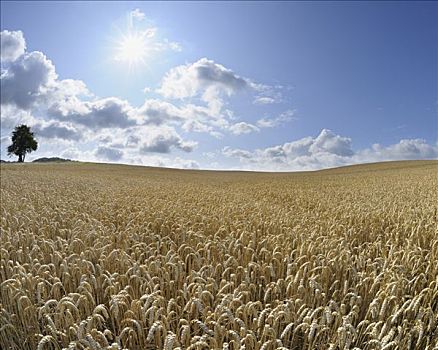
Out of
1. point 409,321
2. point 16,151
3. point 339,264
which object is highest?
point 16,151

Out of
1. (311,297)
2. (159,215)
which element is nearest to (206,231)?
(159,215)

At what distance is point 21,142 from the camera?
275 ft

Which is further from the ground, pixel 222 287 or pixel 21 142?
pixel 21 142

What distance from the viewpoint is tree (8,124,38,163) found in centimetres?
8400

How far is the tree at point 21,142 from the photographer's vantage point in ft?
276

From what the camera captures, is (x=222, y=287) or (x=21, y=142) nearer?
(x=222, y=287)

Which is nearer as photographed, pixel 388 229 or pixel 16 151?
pixel 388 229

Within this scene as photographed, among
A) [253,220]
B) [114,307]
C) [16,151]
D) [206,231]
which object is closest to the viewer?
[114,307]

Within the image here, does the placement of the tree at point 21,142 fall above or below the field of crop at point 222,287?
above

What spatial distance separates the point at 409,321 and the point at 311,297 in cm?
99

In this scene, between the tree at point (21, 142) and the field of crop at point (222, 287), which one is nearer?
the field of crop at point (222, 287)

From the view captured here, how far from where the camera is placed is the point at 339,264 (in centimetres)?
461

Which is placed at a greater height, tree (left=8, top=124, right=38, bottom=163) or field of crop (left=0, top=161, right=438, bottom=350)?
tree (left=8, top=124, right=38, bottom=163)

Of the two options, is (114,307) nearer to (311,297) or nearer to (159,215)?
(311,297)
